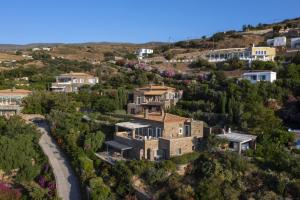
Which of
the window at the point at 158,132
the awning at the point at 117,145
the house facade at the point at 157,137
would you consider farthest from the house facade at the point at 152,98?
the window at the point at 158,132

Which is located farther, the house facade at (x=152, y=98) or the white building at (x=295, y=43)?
the white building at (x=295, y=43)

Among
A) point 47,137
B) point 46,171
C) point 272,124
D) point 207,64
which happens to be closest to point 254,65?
point 207,64

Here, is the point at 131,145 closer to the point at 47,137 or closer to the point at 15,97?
the point at 47,137

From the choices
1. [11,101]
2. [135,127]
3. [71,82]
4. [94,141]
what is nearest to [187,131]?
[135,127]

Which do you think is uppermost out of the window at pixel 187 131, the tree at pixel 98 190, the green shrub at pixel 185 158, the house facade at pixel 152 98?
the house facade at pixel 152 98

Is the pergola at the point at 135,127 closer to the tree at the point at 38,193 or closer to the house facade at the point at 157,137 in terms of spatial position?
the house facade at the point at 157,137

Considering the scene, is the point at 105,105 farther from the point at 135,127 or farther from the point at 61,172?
the point at 61,172
